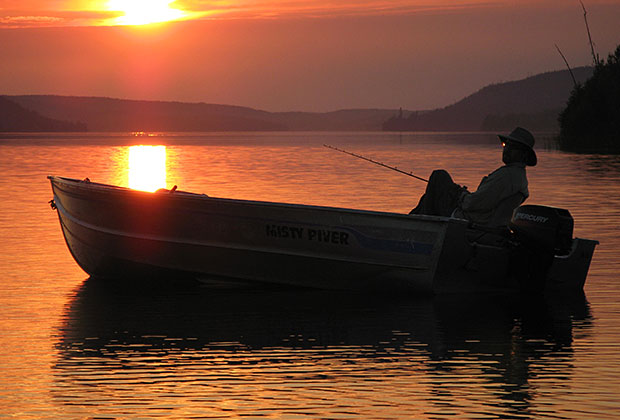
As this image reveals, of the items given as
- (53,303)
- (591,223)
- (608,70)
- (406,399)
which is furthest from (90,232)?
(608,70)

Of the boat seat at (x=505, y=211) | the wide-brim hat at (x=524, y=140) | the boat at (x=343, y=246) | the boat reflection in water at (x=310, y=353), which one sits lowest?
the boat reflection in water at (x=310, y=353)

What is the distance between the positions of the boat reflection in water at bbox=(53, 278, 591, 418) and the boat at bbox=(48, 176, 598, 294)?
0.84 feet

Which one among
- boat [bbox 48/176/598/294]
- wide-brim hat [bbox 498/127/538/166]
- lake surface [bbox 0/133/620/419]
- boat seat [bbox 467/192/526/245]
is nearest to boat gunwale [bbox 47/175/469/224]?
boat [bbox 48/176/598/294]

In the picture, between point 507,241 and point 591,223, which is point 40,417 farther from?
point 591,223

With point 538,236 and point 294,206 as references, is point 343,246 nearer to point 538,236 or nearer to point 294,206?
point 294,206

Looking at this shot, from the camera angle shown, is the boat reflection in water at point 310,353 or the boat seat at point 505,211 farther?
the boat seat at point 505,211

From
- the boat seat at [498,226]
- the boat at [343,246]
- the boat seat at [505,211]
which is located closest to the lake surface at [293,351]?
the boat at [343,246]

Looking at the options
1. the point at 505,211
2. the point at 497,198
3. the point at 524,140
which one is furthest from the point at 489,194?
the point at 524,140

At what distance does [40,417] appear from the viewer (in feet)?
22.3

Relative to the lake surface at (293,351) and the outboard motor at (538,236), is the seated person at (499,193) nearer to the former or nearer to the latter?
the outboard motor at (538,236)

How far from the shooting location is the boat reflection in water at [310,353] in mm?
7113

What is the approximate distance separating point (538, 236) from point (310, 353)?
369 cm

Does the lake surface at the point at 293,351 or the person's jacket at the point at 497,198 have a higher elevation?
the person's jacket at the point at 497,198

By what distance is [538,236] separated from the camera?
1141cm
